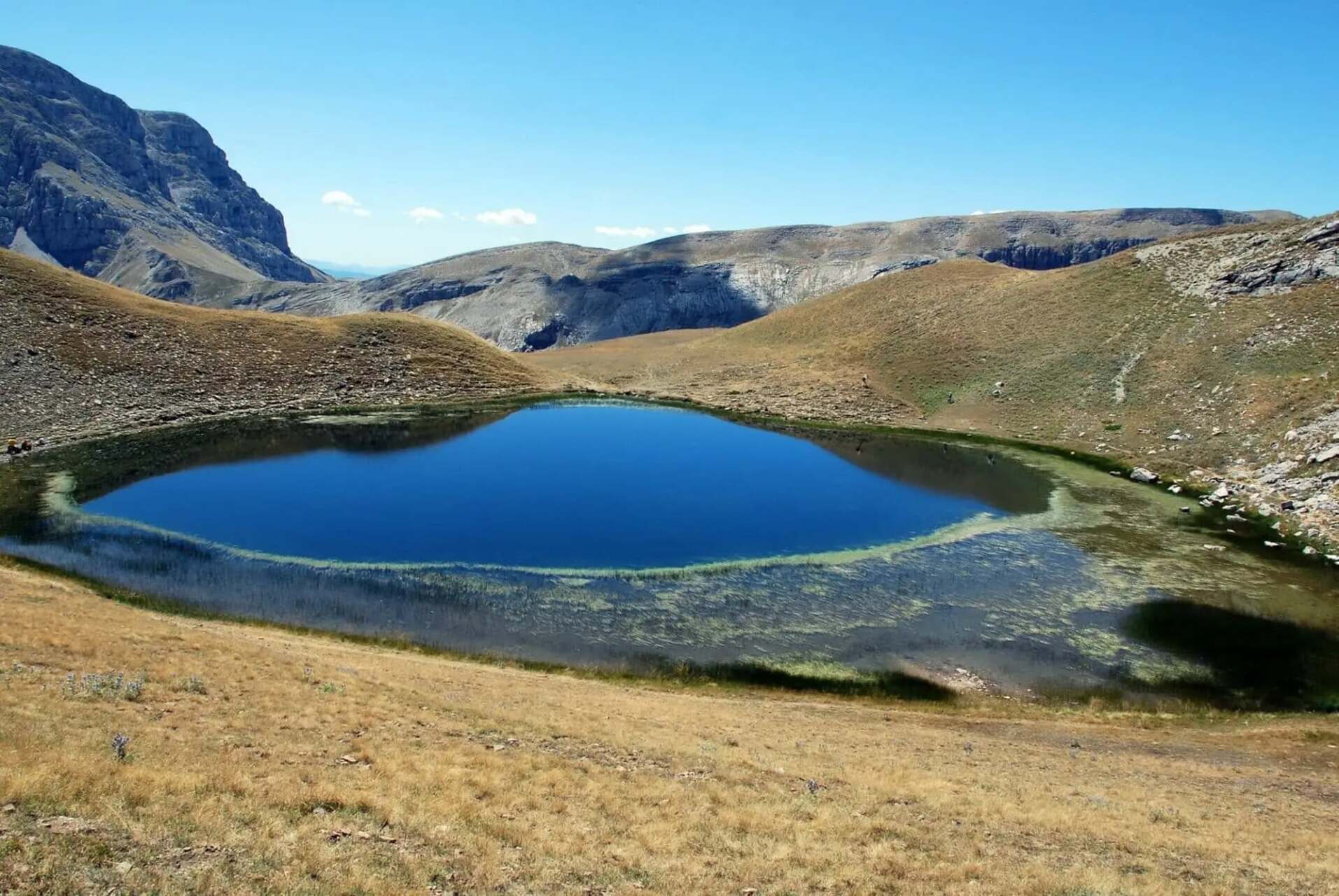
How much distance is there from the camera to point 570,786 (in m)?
18.0

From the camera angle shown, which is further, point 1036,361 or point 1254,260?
point 1036,361

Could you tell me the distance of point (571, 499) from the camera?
181 feet

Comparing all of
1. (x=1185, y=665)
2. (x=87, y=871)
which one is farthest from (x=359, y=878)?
(x=1185, y=665)

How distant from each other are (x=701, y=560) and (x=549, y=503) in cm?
1472

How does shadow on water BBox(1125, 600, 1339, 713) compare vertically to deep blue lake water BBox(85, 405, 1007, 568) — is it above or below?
below

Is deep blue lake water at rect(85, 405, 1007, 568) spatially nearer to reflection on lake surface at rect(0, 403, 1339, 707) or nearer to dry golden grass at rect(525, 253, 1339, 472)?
reflection on lake surface at rect(0, 403, 1339, 707)

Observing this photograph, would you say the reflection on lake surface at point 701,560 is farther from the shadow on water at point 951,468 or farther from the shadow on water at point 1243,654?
the shadow on water at point 951,468

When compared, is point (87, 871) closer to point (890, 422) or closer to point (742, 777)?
point (742, 777)

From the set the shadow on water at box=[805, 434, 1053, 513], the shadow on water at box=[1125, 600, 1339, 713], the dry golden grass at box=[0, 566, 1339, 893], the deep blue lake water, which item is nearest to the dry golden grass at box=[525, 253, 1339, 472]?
the shadow on water at box=[805, 434, 1053, 513]

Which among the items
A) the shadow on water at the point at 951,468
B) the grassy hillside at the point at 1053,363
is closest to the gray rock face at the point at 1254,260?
the grassy hillside at the point at 1053,363

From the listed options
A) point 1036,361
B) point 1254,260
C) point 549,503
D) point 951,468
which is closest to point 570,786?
point 549,503

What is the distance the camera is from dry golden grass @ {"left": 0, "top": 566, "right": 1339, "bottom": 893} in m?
12.7

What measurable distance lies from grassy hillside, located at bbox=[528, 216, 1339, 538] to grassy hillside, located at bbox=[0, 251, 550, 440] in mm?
22142

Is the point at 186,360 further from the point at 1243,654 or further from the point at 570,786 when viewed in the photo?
the point at 1243,654
